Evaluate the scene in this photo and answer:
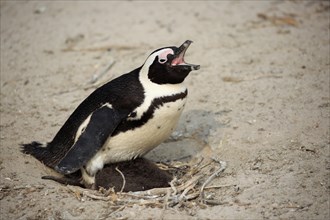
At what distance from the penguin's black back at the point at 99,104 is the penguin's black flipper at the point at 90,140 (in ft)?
0.39

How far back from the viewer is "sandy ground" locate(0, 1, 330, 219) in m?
3.73

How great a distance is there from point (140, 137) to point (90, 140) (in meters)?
0.37

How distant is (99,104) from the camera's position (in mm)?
4027

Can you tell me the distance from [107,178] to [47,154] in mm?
652

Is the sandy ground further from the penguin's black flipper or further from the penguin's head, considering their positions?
the penguin's head

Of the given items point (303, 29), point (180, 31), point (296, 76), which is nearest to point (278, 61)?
point (296, 76)

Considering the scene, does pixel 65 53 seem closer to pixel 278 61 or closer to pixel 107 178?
pixel 278 61

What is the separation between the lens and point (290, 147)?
4.41m

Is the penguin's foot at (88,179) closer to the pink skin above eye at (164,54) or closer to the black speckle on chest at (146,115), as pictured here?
the black speckle on chest at (146,115)

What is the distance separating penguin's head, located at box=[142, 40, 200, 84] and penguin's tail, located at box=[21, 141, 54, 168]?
1.08 m

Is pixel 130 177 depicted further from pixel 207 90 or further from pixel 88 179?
pixel 207 90

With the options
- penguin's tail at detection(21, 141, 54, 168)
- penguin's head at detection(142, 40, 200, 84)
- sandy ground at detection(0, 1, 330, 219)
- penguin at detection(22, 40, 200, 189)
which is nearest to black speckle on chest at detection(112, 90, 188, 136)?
penguin at detection(22, 40, 200, 189)

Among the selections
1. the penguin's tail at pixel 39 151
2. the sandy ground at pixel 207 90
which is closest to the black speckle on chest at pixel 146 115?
the sandy ground at pixel 207 90

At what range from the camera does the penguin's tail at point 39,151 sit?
14.4ft
